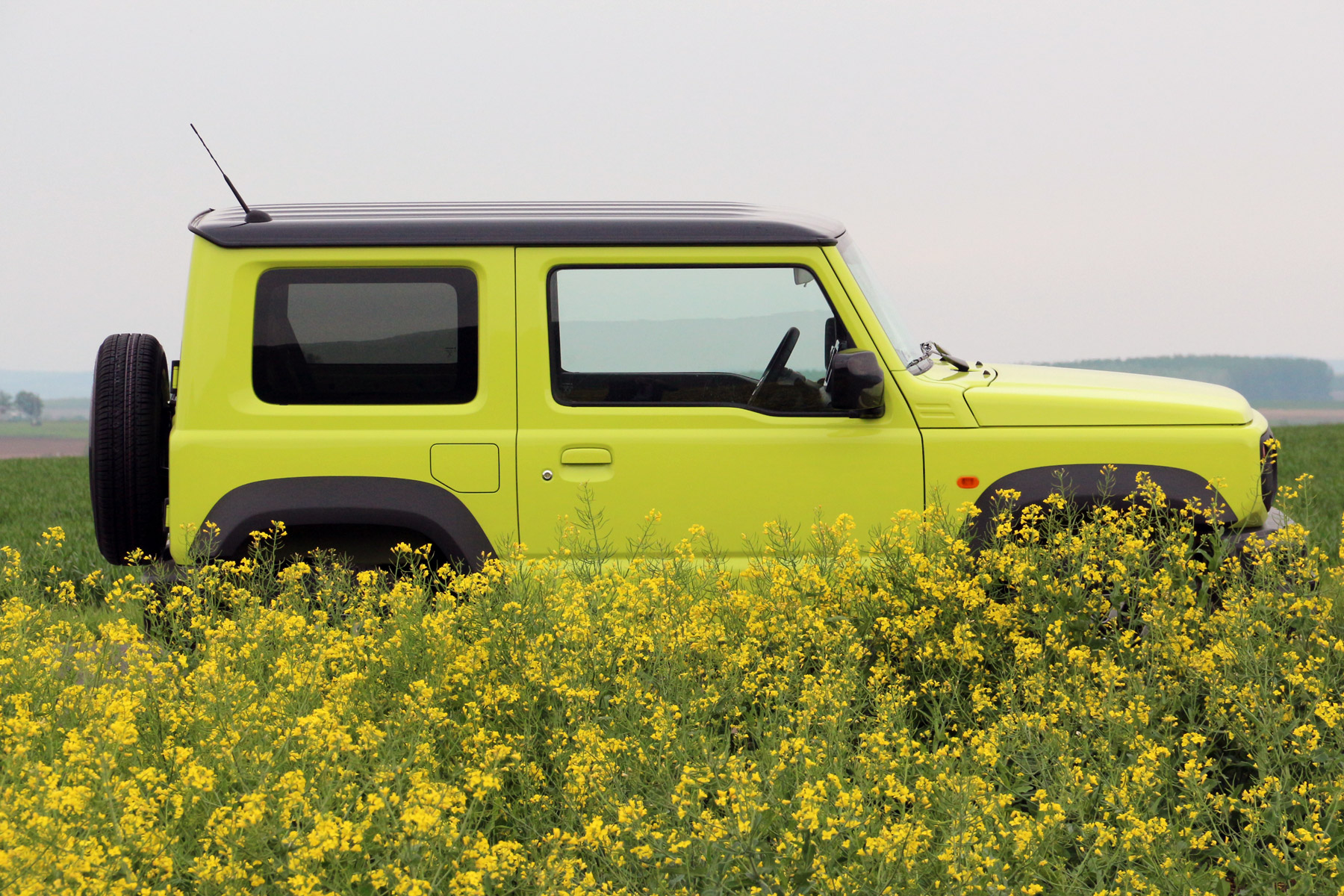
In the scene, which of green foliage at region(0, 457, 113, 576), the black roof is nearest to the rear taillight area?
the black roof

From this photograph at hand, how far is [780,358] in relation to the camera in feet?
15.0

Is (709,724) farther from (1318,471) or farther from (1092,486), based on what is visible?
(1318,471)

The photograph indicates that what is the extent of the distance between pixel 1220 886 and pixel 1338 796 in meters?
0.40

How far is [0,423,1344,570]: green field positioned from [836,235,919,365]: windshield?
1.87 metres

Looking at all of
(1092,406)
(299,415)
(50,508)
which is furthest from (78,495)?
(1092,406)

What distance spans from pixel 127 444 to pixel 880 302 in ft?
11.7

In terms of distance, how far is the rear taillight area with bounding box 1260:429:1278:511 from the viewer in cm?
Result: 463

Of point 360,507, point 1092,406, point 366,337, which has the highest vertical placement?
point 366,337

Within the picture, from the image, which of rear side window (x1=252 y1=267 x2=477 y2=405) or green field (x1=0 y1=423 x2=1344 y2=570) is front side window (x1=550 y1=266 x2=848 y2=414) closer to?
rear side window (x1=252 y1=267 x2=477 y2=405)

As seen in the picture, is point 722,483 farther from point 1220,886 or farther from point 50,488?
point 50,488

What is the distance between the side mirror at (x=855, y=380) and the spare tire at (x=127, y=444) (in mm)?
3080

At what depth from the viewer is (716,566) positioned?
3986 millimetres

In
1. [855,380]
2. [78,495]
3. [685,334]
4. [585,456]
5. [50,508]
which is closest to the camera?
[855,380]

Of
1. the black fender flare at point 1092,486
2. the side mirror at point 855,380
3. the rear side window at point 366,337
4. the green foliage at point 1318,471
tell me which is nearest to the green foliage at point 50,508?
the rear side window at point 366,337
